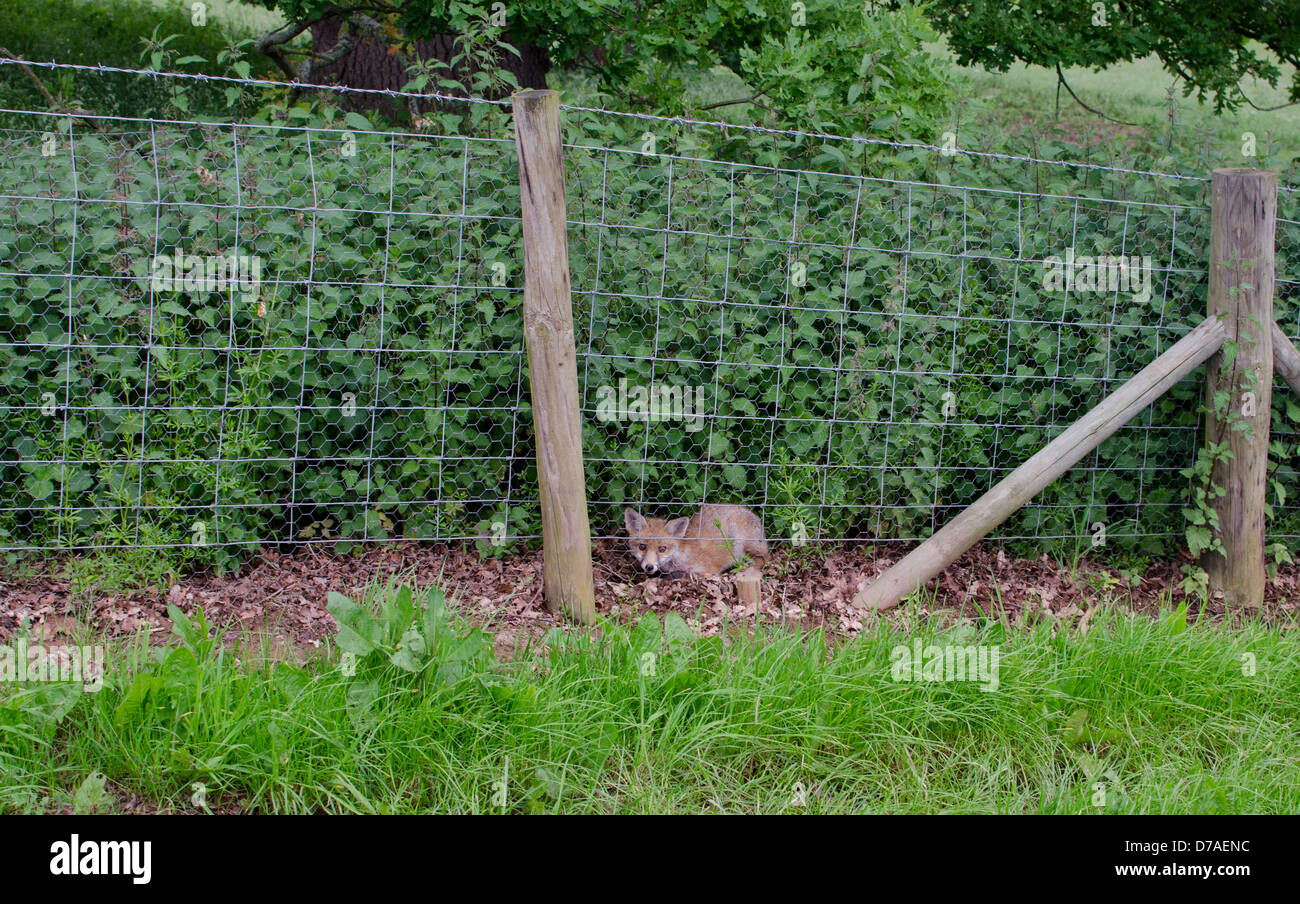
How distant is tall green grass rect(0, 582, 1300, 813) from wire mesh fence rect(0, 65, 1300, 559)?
107cm

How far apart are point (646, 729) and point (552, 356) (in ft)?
4.86

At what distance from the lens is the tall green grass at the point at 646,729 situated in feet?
10.2

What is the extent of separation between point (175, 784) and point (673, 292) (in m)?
2.73

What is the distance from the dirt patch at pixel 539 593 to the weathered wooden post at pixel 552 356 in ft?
0.72

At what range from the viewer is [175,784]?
3.08 m

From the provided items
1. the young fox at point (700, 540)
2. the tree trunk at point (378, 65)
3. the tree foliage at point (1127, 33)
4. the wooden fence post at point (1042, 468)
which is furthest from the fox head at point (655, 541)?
the tree foliage at point (1127, 33)

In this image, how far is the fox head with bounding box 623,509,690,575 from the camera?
15.3 feet

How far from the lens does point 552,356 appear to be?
404cm

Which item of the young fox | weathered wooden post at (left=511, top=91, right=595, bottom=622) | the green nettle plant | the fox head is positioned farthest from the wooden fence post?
weathered wooden post at (left=511, top=91, right=595, bottom=622)

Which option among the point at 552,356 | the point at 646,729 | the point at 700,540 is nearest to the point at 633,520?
the point at 700,540

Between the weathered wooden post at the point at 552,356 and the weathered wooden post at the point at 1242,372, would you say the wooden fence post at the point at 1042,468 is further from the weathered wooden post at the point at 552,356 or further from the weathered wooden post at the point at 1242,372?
the weathered wooden post at the point at 552,356

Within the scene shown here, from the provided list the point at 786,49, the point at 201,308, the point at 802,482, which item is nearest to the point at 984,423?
the point at 802,482

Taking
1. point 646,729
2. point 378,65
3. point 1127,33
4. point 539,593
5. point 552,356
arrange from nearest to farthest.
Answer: point 646,729, point 552,356, point 539,593, point 378,65, point 1127,33

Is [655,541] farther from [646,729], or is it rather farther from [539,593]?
[646,729]
